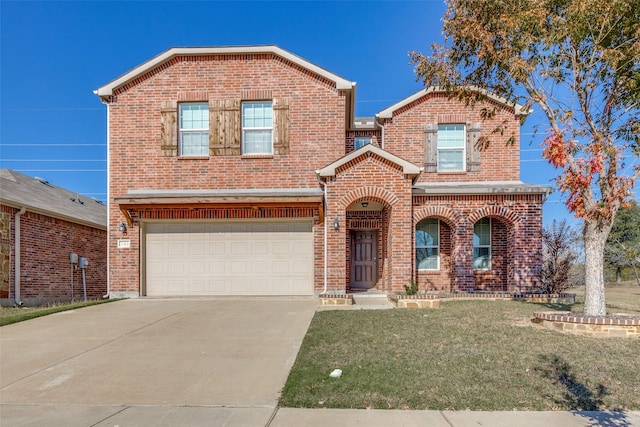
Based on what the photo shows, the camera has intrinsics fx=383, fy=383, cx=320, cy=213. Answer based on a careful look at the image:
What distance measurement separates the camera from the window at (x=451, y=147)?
45.5ft

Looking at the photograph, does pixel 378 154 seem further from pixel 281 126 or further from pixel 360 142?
pixel 360 142

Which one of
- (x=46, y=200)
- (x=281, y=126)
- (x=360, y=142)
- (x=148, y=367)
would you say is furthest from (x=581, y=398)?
(x=46, y=200)

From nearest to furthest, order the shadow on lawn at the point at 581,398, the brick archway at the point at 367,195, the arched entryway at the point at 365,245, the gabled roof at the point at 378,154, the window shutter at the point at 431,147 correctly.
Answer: the shadow on lawn at the point at 581,398 → the gabled roof at the point at 378,154 → the brick archway at the point at 367,195 → the arched entryway at the point at 365,245 → the window shutter at the point at 431,147

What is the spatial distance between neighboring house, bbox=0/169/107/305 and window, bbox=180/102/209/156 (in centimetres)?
553

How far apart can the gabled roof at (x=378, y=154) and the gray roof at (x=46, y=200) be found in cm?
977

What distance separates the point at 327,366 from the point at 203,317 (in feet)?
15.2

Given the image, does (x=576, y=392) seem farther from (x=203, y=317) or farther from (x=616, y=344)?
(x=203, y=317)

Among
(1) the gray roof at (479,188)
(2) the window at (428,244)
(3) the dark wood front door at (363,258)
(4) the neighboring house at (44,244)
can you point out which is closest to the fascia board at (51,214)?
(4) the neighboring house at (44,244)

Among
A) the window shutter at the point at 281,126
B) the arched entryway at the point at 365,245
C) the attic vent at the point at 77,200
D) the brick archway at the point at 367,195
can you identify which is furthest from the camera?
the attic vent at the point at 77,200

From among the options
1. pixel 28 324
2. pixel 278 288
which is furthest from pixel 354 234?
pixel 28 324

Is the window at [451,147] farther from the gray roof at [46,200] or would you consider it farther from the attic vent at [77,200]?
the attic vent at [77,200]

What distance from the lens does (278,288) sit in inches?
482

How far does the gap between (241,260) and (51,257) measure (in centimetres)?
721

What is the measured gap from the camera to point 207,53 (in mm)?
12734
